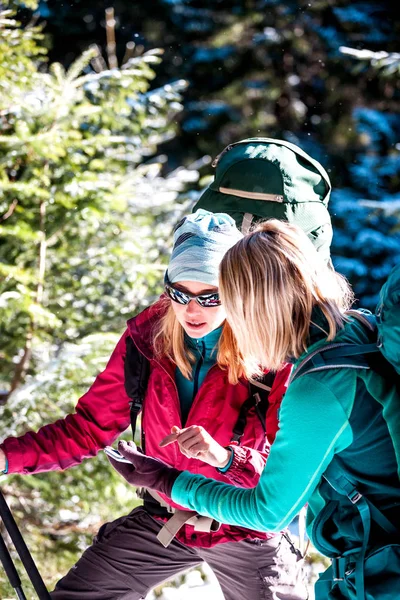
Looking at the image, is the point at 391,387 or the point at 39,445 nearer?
the point at 391,387

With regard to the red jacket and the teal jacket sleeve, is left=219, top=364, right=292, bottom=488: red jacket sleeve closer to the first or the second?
the red jacket

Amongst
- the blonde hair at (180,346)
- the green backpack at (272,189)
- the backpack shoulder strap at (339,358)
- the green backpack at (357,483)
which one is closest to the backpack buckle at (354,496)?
the green backpack at (357,483)

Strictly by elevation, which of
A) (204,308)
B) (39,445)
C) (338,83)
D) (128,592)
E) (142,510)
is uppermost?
(204,308)

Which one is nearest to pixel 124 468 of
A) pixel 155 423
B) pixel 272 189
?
pixel 155 423

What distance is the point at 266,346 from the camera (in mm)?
1818

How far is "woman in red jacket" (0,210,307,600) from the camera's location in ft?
7.89

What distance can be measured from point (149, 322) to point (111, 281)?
253 cm

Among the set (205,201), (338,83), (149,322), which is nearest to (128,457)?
(149,322)

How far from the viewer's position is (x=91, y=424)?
2629mm

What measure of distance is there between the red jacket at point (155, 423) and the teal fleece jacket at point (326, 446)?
1.15 feet

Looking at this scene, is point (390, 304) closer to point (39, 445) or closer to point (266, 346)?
point (266, 346)

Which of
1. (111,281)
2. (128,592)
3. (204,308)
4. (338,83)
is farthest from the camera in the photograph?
(338,83)

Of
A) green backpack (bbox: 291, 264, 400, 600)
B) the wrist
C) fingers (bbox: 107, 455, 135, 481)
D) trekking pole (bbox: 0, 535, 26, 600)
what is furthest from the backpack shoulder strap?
trekking pole (bbox: 0, 535, 26, 600)

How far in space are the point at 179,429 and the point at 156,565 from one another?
56 cm
